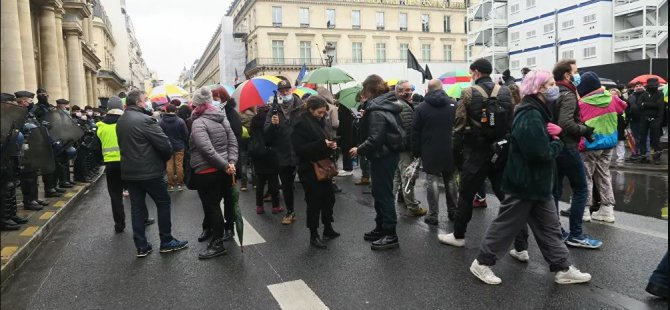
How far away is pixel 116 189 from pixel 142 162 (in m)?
1.54

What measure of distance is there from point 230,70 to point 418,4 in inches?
1083

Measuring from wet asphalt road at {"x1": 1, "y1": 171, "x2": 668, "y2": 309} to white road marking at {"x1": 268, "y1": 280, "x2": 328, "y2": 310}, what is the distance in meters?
0.07

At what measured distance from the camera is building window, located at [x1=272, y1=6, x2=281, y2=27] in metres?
62.0

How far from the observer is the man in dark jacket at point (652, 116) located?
11773 millimetres

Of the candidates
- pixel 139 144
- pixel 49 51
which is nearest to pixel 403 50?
pixel 49 51

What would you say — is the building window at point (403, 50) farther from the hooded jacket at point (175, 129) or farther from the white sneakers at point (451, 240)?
the white sneakers at point (451, 240)

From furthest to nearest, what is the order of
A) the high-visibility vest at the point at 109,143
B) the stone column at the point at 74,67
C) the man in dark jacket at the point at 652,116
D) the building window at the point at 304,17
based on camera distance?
1. the building window at the point at 304,17
2. the stone column at the point at 74,67
3. the man in dark jacket at the point at 652,116
4. the high-visibility vest at the point at 109,143

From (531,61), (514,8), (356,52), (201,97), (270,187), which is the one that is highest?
(514,8)

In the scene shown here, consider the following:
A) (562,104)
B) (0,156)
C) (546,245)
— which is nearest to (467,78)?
(562,104)

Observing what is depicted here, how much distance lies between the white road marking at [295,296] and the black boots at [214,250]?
1261 mm

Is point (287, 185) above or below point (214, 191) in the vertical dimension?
below

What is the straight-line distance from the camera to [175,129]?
9805 mm

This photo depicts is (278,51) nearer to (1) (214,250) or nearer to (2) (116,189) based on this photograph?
(2) (116,189)

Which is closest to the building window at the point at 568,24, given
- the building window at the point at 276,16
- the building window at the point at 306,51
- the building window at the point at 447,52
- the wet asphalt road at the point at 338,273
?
the building window at the point at 447,52
